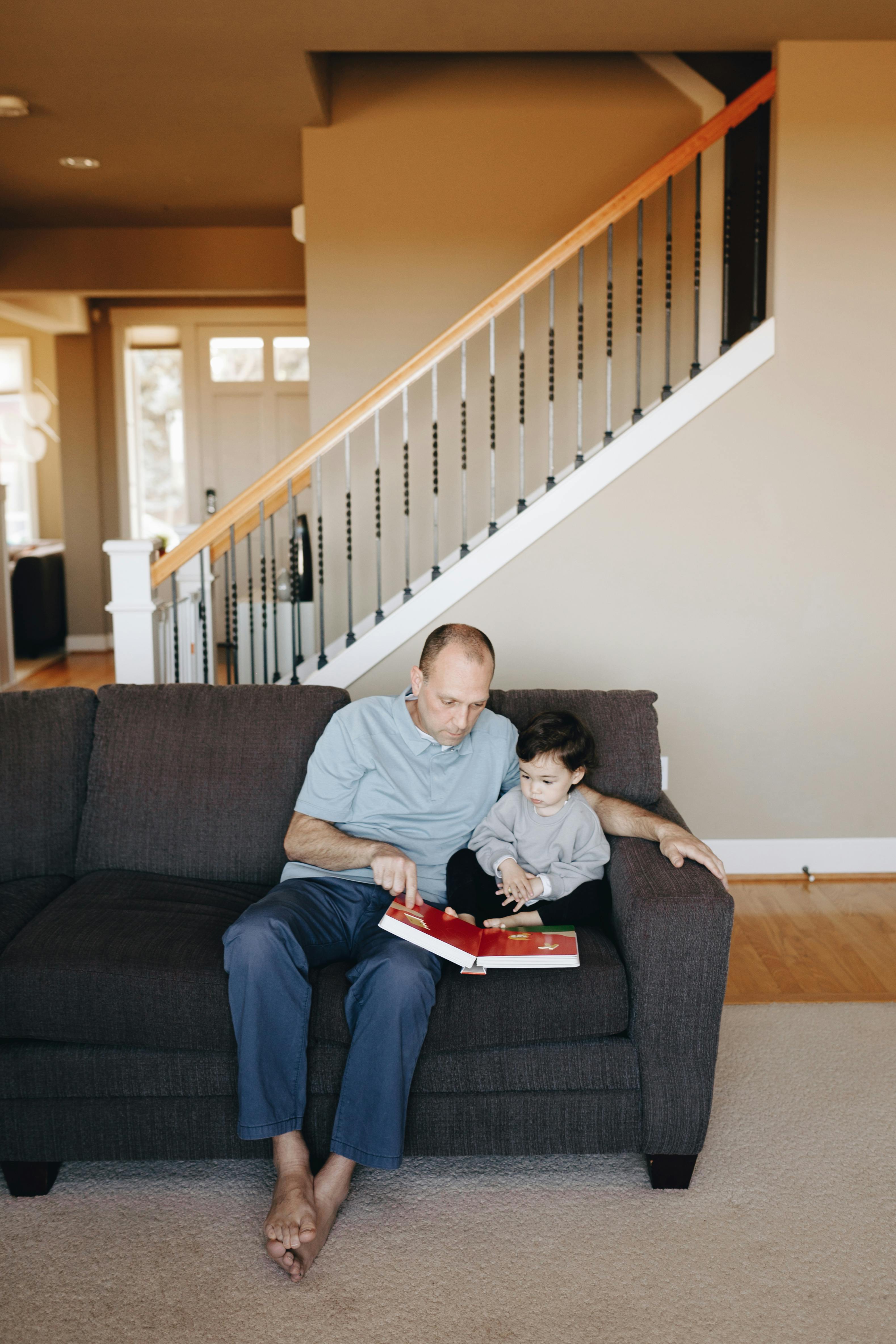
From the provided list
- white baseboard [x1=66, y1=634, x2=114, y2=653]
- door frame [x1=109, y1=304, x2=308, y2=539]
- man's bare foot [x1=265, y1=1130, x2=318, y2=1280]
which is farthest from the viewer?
white baseboard [x1=66, y1=634, x2=114, y2=653]

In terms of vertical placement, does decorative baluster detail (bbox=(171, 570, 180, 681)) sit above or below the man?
above

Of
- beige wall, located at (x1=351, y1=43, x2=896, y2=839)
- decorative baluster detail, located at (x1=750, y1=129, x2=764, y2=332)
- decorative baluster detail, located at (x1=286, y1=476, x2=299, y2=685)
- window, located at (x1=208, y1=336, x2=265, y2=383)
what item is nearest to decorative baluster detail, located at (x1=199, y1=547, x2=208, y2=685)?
decorative baluster detail, located at (x1=286, y1=476, x2=299, y2=685)

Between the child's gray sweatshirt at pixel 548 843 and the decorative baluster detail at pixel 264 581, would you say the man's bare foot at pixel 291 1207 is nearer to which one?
the child's gray sweatshirt at pixel 548 843

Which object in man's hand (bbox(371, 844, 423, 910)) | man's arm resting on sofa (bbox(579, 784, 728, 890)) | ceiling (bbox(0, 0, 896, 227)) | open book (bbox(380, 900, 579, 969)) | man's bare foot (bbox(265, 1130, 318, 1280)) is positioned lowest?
man's bare foot (bbox(265, 1130, 318, 1280))

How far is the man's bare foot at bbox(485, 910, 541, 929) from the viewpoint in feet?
6.75

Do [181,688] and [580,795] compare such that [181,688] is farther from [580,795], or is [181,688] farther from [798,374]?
[798,374]

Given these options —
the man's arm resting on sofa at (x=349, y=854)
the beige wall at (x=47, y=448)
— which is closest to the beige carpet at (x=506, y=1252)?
the man's arm resting on sofa at (x=349, y=854)

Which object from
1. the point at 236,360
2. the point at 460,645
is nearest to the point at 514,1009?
the point at 460,645

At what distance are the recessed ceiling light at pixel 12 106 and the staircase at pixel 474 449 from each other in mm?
1734

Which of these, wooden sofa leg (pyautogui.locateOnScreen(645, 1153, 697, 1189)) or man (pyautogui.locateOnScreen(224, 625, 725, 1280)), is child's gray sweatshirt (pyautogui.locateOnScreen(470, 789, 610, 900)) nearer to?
man (pyautogui.locateOnScreen(224, 625, 725, 1280))

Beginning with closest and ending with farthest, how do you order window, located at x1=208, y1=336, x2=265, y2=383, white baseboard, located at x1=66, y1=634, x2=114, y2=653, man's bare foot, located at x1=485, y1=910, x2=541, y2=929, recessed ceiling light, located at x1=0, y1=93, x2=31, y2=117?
man's bare foot, located at x1=485, y1=910, x2=541, y2=929 → recessed ceiling light, located at x1=0, y1=93, x2=31, y2=117 → window, located at x1=208, y1=336, x2=265, y2=383 → white baseboard, located at x1=66, y1=634, x2=114, y2=653

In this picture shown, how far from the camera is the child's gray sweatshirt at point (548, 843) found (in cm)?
219

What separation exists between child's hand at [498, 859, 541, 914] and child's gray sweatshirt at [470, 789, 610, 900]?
0.10 feet

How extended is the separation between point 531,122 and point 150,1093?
3849 millimetres
